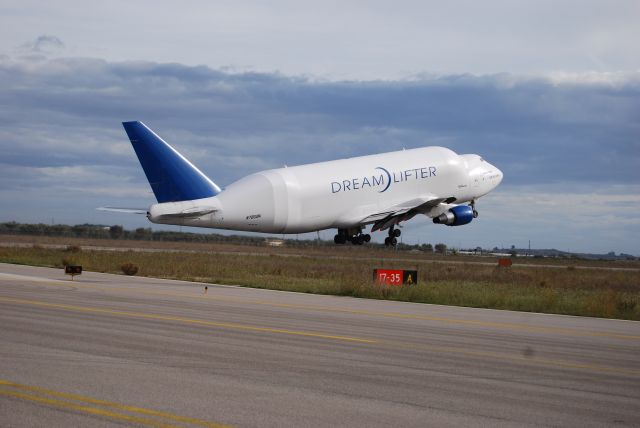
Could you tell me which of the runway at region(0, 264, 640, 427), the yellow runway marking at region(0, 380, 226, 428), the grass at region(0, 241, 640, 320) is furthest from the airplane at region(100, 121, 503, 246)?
the yellow runway marking at region(0, 380, 226, 428)

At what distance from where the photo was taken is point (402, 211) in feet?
144

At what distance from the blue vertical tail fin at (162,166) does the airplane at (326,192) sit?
0.04m

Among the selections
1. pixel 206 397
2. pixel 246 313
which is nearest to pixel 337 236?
pixel 246 313

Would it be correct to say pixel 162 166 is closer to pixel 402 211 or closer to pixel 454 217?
pixel 402 211

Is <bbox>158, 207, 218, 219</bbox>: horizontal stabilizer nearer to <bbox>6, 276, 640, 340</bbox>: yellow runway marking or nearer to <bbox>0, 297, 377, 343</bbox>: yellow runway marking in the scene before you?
<bbox>6, 276, 640, 340</bbox>: yellow runway marking

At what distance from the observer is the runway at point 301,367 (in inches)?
430

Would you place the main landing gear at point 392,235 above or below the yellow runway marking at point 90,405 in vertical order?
above

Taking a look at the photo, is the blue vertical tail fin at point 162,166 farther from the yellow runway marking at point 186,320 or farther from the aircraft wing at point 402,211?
the yellow runway marking at point 186,320

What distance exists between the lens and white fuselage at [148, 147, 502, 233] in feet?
127

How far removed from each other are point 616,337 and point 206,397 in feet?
44.7

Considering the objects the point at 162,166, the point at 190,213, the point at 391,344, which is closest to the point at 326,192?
the point at 190,213

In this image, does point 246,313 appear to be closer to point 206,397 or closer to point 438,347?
point 438,347

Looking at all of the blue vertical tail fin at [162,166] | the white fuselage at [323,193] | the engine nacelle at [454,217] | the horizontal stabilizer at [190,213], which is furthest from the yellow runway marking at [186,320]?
the engine nacelle at [454,217]

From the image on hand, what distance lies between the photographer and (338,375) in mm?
13961
